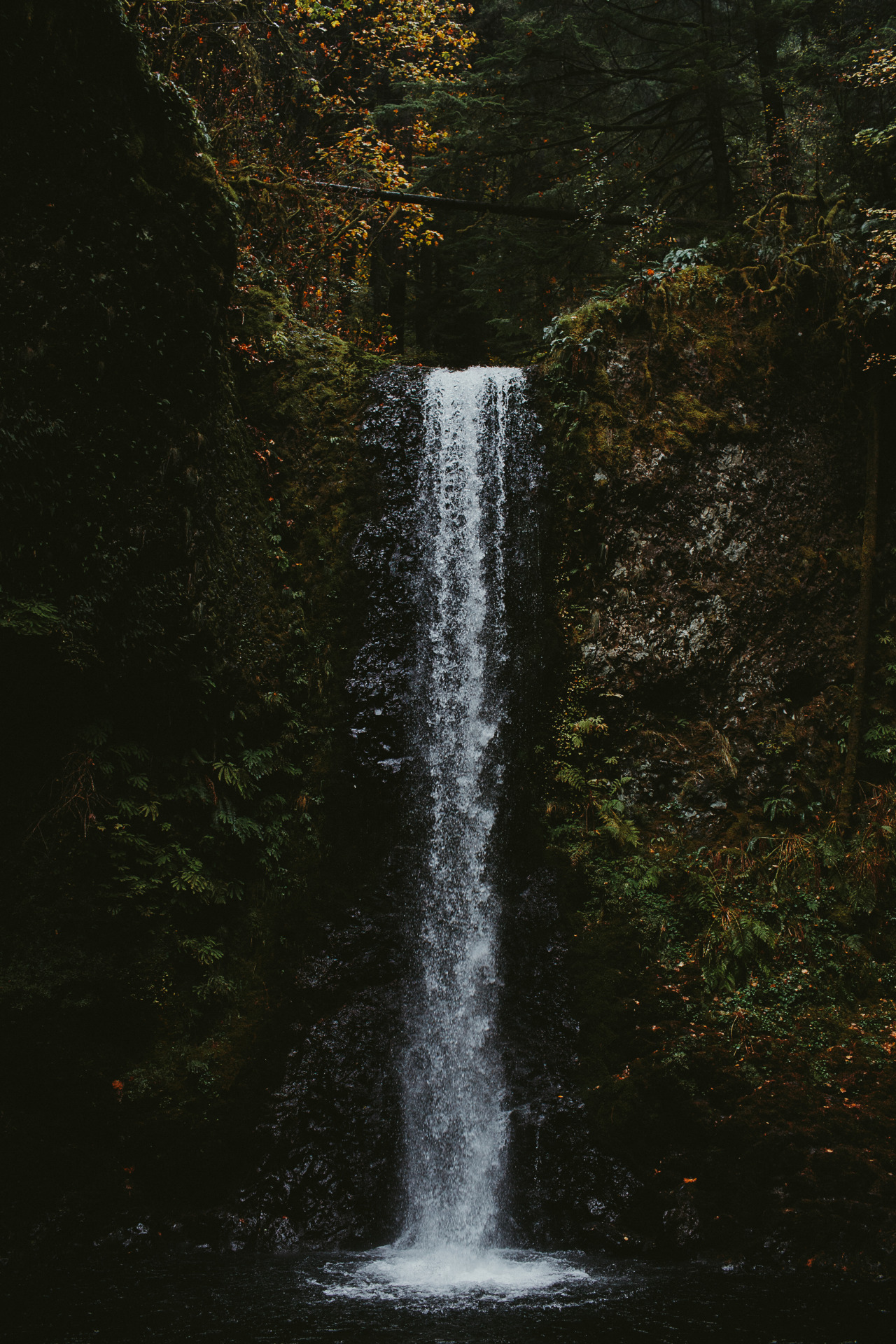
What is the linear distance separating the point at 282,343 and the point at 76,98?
365 centimetres

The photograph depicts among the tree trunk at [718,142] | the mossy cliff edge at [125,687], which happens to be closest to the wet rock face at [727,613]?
the mossy cliff edge at [125,687]

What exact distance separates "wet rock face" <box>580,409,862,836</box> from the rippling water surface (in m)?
3.79

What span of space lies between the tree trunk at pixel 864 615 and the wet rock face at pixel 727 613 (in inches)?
7.0

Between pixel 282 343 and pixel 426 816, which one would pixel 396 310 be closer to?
pixel 282 343

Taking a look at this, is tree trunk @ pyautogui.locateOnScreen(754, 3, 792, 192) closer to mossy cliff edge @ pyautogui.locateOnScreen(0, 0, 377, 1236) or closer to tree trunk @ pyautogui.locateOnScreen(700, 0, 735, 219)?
tree trunk @ pyautogui.locateOnScreen(700, 0, 735, 219)

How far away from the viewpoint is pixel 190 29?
824 cm

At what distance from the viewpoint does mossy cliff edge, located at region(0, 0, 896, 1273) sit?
559cm

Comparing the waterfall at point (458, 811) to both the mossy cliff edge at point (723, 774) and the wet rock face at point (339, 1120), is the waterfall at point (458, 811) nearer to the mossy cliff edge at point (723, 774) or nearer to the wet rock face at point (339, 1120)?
the wet rock face at point (339, 1120)

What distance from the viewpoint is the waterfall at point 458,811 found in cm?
609

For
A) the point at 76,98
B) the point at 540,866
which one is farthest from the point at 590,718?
the point at 76,98

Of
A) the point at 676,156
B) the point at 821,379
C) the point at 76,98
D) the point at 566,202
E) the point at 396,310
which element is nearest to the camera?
the point at 76,98

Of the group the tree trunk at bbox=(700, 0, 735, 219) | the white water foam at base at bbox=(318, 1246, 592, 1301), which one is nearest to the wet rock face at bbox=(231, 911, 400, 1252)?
the white water foam at base at bbox=(318, 1246, 592, 1301)

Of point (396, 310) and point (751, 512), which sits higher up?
point (396, 310)

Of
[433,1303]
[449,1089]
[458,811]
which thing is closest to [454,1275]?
[433,1303]
